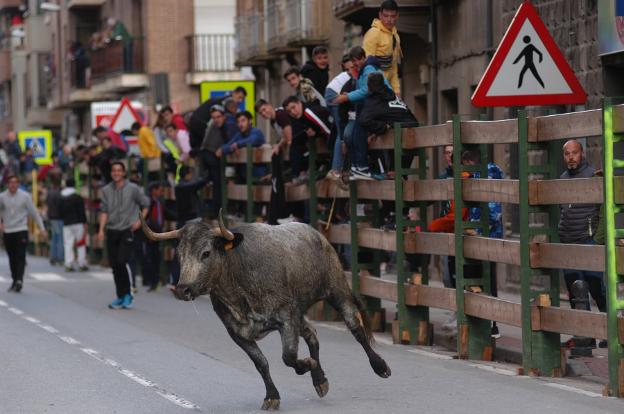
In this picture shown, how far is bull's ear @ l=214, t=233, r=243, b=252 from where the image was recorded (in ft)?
39.8

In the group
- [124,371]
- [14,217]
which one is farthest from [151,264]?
[124,371]

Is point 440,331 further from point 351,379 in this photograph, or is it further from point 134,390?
point 134,390

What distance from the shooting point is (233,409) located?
1218 centimetres

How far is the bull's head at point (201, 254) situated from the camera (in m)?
11.9

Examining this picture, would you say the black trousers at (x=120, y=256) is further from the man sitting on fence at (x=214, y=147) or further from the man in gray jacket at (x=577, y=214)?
the man in gray jacket at (x=577, y=214)

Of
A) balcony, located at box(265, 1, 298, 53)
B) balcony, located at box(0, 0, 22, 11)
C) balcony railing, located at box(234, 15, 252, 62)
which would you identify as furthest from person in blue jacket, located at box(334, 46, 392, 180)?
balcony, located at box(0, 0, 22, 11)

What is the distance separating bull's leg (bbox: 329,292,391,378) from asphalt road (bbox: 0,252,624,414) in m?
0.19

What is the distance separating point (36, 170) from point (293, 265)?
1291 inches

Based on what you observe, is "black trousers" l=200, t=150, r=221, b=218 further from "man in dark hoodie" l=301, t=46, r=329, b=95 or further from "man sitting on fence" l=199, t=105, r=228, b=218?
"man in dark hoodie" l=301, t=46, r=329, b=95

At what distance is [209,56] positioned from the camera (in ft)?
183

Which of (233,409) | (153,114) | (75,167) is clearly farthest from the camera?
(153,114)

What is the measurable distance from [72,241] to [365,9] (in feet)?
26.2

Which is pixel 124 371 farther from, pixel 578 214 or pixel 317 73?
pixel 317 73

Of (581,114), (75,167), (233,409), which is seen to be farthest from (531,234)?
(75,167)
